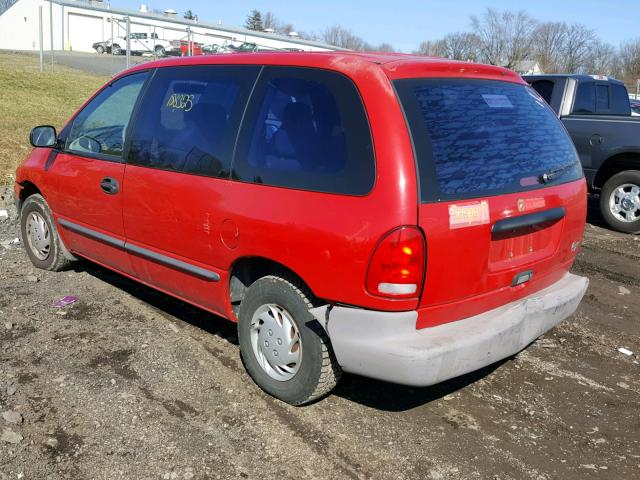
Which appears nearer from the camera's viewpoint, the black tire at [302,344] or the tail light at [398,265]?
the tail light at [398,265]

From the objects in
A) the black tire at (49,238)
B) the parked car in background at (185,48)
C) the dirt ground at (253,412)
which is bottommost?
the dirt ground at (253,412)

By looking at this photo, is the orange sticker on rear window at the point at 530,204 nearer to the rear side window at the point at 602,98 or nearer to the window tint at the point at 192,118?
the window tint at the point at 192,118

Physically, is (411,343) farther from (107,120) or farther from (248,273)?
(107,120)

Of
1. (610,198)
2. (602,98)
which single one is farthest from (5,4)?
(610,198)

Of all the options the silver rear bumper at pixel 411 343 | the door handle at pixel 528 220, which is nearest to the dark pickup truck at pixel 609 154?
the door handle at pixel 528 220

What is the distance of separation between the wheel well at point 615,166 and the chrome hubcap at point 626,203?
0.26 metres

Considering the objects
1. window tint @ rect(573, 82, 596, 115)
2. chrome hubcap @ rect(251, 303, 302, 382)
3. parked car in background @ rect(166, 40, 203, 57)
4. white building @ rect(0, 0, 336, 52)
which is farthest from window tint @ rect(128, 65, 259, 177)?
white building @ rect(0, 0, 336, 52)

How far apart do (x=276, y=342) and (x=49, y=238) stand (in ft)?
9.42

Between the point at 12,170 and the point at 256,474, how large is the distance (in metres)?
8.33

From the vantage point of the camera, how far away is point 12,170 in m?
9.74

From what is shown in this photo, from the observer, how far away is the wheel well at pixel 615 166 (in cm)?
816

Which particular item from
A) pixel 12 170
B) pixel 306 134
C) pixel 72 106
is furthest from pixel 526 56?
pixel 306 134

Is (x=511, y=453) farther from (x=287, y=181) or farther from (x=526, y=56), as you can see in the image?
(x=526, y=56)

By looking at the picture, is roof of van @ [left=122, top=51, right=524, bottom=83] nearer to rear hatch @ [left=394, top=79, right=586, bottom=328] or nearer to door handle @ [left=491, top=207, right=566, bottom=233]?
rear hatch @ [left=394, top=79, right=586, bottom=328]
